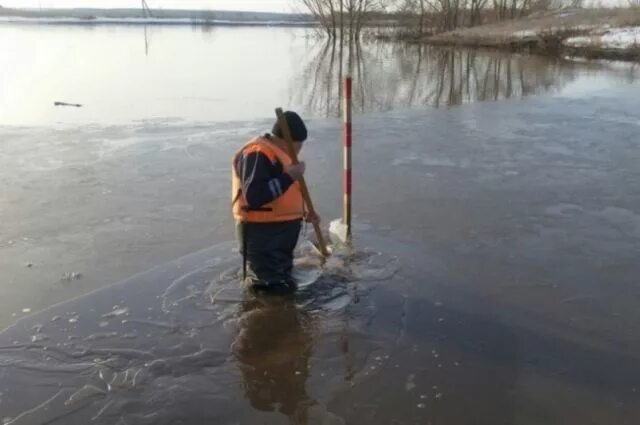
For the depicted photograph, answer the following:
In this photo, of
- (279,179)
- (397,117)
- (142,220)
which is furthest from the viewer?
(397,117)

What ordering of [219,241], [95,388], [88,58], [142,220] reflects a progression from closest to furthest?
1. [95,388]
2. [219,241]
3. [142,220]
4. [88,58]

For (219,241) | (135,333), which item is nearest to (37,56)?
(219,241)

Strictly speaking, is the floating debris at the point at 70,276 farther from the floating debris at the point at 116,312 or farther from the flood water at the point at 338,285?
the floating debris at the point at 116,312

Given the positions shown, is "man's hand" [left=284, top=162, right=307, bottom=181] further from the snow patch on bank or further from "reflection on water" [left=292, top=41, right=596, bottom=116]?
the snow patch on bank

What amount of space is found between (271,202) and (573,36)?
35.1m

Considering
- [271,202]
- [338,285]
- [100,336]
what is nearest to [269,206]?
[271,202]

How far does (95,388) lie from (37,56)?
82.1ft

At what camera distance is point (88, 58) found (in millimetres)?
25203

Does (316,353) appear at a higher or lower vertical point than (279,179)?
lower

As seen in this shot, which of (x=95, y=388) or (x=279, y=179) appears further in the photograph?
(x=279, y=179)

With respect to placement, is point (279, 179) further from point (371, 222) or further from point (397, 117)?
point (397, 117)

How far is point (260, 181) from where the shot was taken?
4.38 metres

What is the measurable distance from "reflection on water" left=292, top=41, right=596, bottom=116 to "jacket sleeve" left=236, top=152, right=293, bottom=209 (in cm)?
945

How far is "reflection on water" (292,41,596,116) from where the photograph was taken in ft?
51.8
